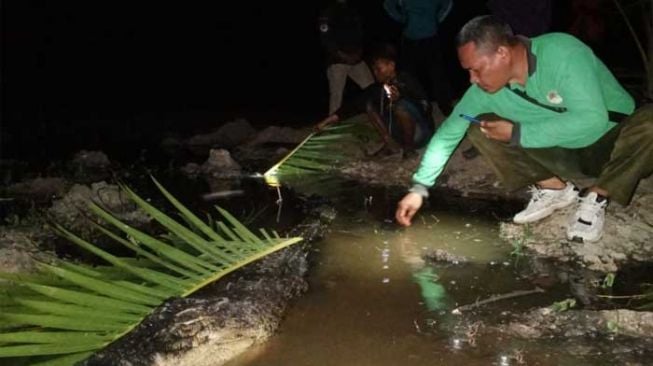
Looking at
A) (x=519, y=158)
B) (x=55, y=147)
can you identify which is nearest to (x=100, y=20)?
(x=55, y=147)

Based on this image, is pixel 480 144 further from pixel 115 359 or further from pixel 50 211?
pixel 50 211

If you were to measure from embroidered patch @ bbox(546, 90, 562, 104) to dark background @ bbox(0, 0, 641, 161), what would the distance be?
15.2 feet

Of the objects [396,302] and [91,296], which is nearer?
[91,296]

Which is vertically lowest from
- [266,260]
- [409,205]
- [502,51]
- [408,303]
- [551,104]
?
[408,303]

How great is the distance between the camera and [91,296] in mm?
2354

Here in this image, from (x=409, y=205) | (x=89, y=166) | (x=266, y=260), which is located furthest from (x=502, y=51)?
(x=89, y=166)

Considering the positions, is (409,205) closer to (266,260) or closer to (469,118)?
(469,118)

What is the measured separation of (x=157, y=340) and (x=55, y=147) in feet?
18.2

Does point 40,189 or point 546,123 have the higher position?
point 546,123

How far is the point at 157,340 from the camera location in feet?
7.53

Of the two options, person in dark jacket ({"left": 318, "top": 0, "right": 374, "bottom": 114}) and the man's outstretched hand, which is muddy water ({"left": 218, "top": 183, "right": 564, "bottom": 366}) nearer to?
the man's outstretched hand

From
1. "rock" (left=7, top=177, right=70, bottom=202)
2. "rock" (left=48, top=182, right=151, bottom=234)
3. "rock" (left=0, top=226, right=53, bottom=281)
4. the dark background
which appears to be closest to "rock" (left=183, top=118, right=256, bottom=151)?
the dark background

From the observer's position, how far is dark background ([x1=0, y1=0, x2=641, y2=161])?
343 inches

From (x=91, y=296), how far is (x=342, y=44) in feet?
15.9
